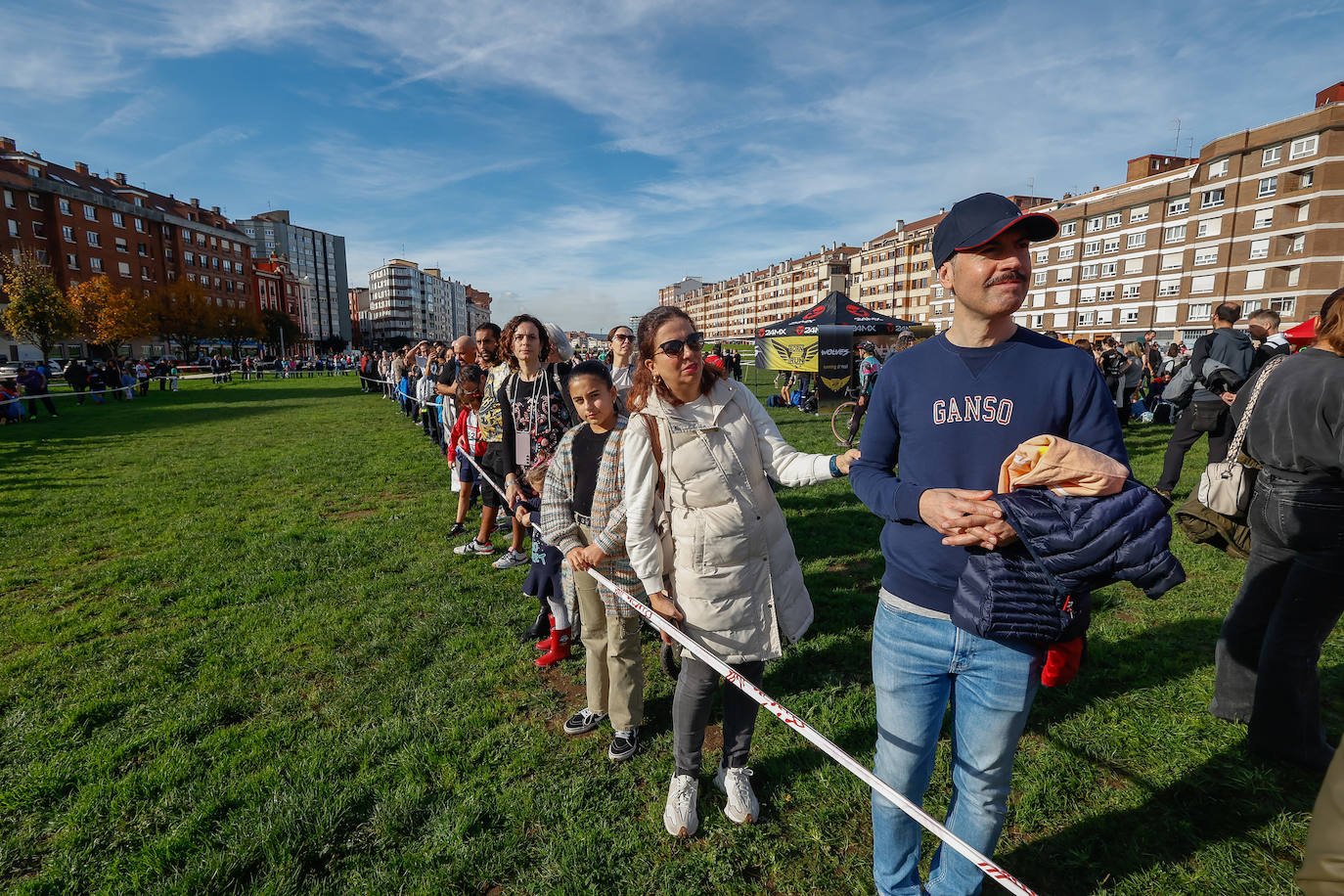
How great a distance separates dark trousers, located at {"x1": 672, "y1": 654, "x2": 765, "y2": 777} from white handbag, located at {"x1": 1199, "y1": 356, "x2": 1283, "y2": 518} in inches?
110

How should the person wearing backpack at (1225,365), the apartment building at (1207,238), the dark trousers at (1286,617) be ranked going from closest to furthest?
the dark trousers at (1286,617) → the person wearing backpack at (1225,365) → the apartment building at (1207,238)

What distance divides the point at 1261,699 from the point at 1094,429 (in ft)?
9.13

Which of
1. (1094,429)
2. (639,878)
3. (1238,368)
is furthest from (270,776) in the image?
(1238,368)

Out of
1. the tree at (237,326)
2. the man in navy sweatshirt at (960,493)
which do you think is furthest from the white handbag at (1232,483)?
the tree at (237,326)

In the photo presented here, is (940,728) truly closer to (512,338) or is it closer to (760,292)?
(512,338)

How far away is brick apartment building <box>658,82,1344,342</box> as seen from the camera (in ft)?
146

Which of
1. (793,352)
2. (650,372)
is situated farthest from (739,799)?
(793,352)

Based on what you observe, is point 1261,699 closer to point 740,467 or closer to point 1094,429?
point 1094,429

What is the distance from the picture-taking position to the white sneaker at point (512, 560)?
6254 millimetres

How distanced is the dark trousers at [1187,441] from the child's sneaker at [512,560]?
7102 millimetres

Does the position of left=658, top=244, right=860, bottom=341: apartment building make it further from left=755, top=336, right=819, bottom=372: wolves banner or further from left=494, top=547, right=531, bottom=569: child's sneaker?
left=494, top=547, right=531, bottom=569: child's sneaker

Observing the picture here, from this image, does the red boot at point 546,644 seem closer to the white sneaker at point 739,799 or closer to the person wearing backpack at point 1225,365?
the white sneaker at point 739,799

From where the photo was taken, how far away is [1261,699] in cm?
316

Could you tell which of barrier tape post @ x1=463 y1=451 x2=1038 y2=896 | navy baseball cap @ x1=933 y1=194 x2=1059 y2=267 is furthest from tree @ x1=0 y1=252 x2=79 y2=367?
navy baseball cap @ x1=933 y1=194 x2=1059 y2=267
